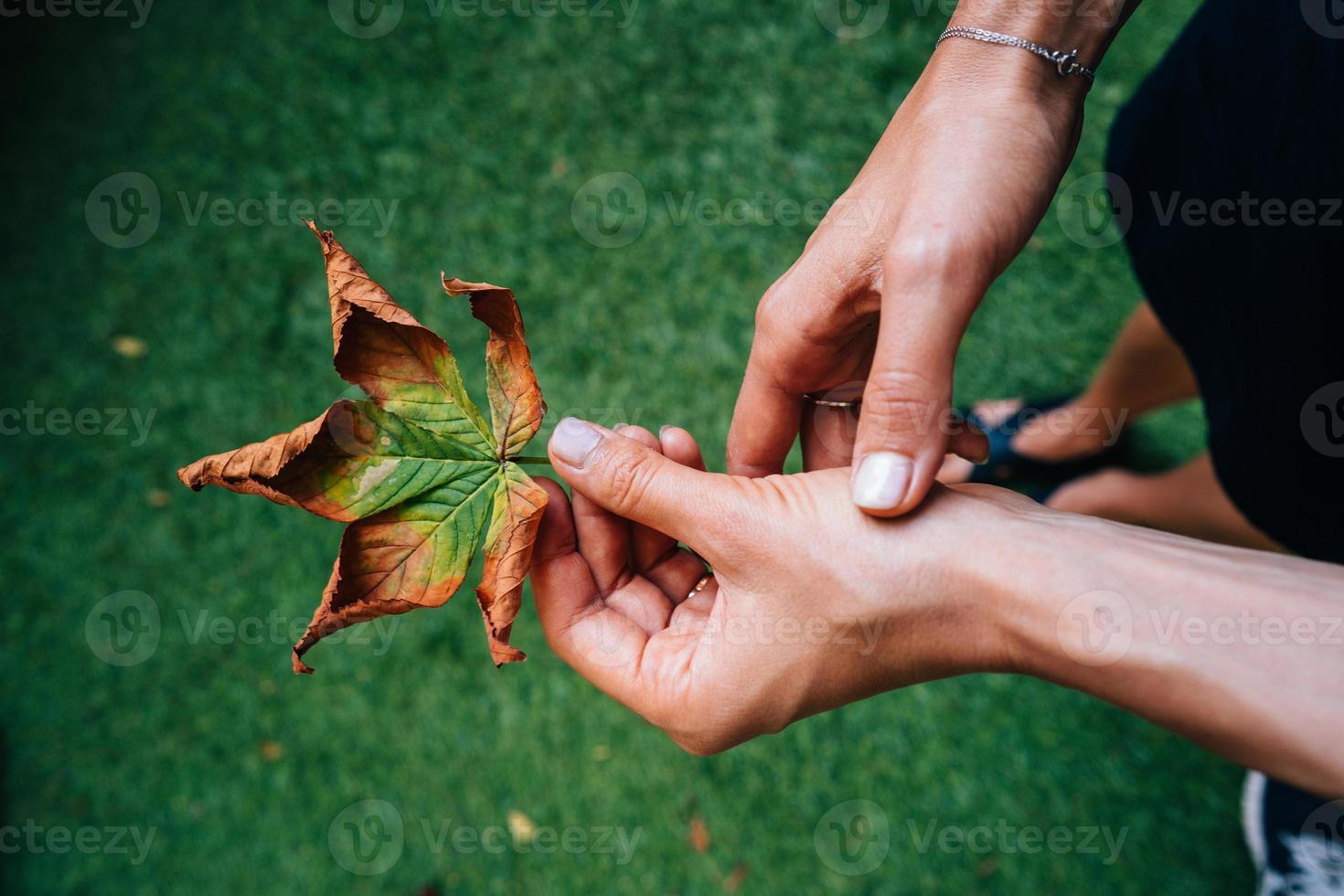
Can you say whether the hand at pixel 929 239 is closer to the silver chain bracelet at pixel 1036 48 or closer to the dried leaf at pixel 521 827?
the silver chain bracelet at pixel 1036 48

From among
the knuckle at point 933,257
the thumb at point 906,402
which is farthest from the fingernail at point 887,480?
the knuckle at point 933,257

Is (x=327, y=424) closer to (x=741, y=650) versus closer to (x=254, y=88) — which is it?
(x=741, y=650)

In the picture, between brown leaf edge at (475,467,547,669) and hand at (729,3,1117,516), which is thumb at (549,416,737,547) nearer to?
brown leaf edge at (475,467,547,669)

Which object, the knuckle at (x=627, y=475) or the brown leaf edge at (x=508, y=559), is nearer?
the brown leaf edge at (x=508, y=559)

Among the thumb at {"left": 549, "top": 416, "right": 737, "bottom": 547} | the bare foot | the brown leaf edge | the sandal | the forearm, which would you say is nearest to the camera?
the forearm

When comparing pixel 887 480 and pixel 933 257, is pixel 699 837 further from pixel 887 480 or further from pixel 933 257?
pixel 933 257

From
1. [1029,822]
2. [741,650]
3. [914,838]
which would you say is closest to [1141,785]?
[1029,822]

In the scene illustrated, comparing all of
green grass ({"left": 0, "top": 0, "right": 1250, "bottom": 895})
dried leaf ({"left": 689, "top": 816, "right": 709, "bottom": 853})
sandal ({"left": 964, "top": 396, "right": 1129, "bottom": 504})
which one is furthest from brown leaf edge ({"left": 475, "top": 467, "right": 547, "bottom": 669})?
sandal ({"left": 964, "top": 396, "right": 1129, "bottom": 504})
